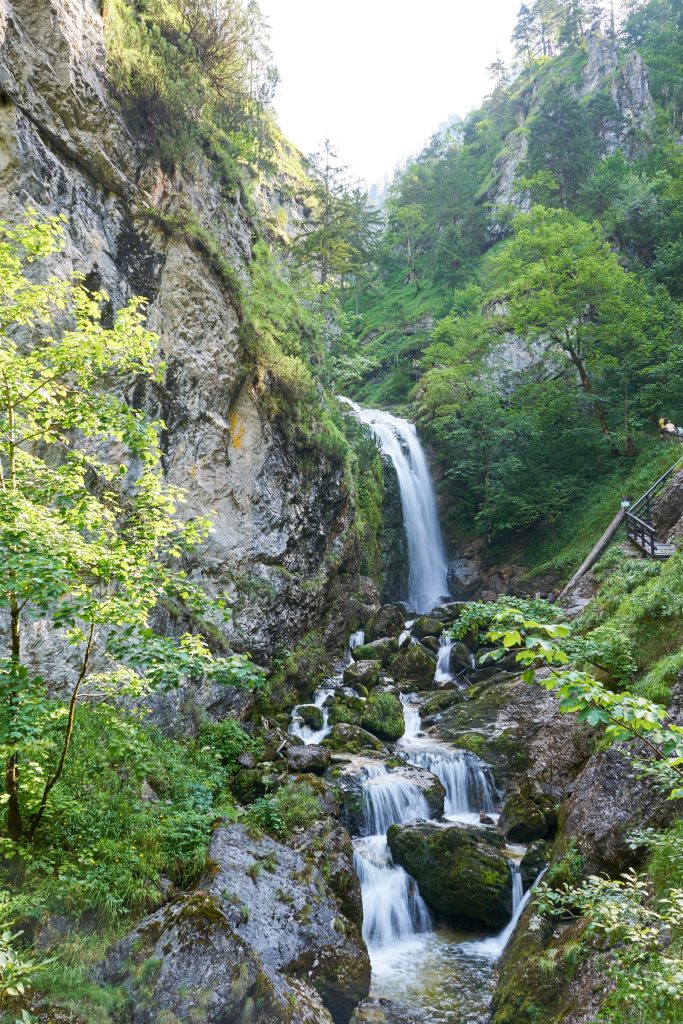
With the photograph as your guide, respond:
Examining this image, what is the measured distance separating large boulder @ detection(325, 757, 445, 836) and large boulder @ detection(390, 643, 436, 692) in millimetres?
4011

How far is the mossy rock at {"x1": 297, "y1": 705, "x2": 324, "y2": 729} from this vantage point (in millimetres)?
12336

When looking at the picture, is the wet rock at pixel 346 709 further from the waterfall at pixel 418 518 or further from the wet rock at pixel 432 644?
the waterfall at pixel 418 518

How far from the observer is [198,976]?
505 centimetres

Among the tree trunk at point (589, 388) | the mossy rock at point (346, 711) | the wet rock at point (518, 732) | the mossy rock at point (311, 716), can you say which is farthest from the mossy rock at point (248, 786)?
the tree trunk at point (589, 388)

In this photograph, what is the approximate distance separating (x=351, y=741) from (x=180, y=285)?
10798 mm

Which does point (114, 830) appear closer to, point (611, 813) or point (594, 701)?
point (611, 813)

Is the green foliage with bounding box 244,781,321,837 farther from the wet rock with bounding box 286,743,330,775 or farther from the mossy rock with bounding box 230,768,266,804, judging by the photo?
the wet rock with bounding box 286,743,330,775

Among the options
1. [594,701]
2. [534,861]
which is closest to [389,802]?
[534,861]

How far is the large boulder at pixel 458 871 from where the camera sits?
7727 mm

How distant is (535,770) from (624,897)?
697 cm

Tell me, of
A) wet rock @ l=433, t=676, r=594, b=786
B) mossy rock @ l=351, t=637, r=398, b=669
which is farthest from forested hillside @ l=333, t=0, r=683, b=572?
wet rock @ l=433, t=676, r=594, b=786

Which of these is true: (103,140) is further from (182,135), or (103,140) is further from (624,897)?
(624,897)

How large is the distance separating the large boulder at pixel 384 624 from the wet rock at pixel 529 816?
8429 millimetres

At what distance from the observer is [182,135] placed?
12.5 meters
